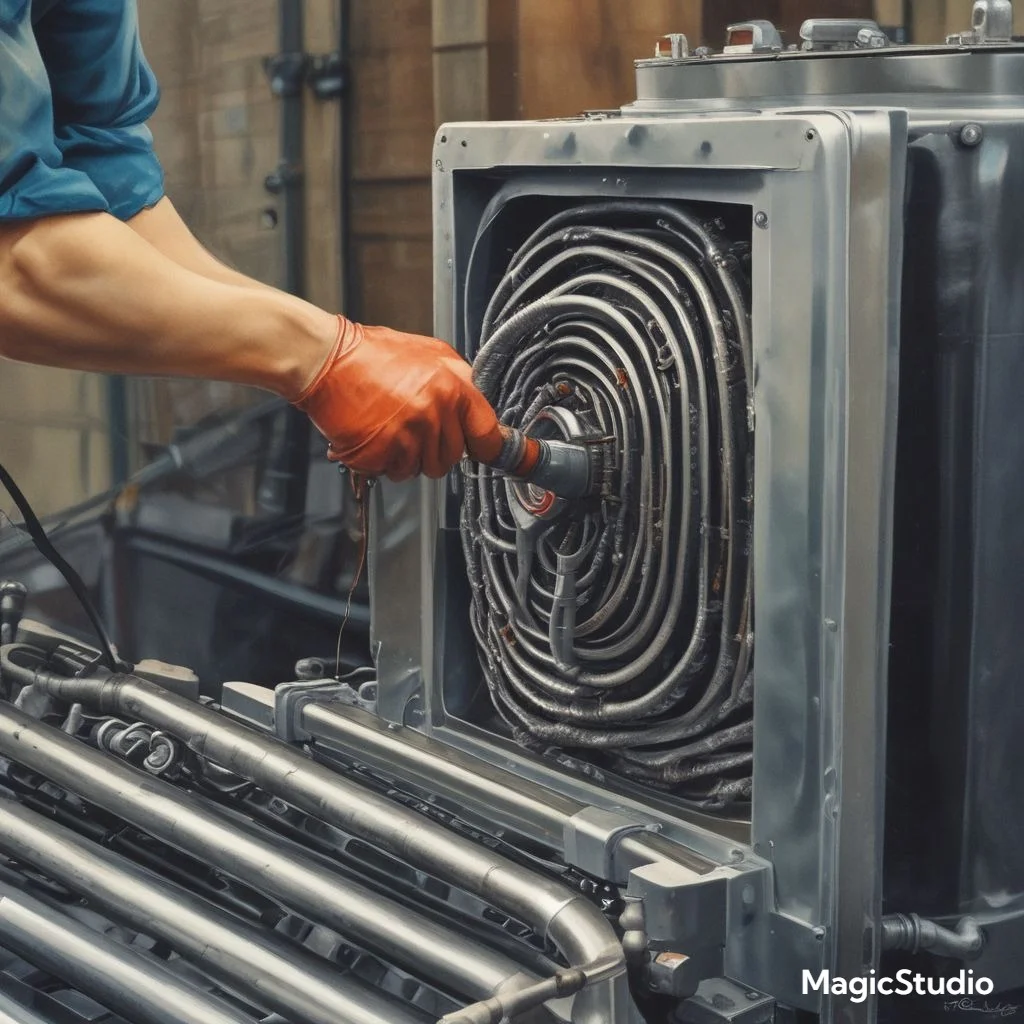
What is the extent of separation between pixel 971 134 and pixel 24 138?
73 cm

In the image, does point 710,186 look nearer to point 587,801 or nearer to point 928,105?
point 928,105

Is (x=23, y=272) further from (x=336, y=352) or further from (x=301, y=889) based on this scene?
(x=301, y=889)

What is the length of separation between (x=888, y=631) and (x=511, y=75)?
103 cm

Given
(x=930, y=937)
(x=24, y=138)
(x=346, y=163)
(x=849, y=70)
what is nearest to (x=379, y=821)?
(x=930, y=937)

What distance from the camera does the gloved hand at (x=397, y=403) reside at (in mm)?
1308

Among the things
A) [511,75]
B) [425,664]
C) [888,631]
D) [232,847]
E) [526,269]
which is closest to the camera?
Result: [888,631]

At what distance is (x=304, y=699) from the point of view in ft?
5.45

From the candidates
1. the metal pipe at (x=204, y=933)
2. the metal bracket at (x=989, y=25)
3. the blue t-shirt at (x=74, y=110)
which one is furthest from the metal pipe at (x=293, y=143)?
the metal bracket at (x=989, y=25)

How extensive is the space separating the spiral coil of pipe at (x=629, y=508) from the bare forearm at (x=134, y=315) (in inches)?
9.0

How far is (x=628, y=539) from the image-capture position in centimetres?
136

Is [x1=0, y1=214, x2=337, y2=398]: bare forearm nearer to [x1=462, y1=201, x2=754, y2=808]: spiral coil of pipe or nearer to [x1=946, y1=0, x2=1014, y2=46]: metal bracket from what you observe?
[x1=462, y1=201, x2=754, y2=808]: spiral coil of pipe

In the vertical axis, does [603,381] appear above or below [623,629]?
above

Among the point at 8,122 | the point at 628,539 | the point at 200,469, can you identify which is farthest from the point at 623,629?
the point at 200,469
